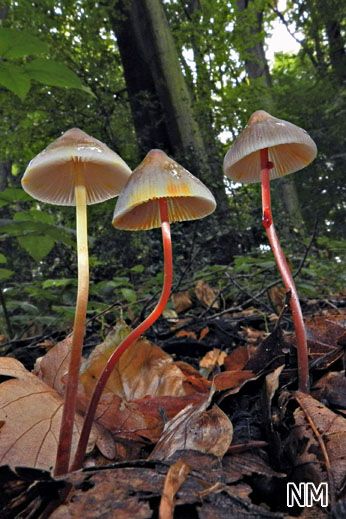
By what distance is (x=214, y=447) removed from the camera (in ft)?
3.11

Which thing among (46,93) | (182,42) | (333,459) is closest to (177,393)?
(333,459)

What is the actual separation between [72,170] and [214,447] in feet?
3.18

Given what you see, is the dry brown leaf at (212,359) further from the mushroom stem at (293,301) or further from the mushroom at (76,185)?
the mushroom at (76,185)

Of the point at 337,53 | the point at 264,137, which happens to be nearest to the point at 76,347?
the point at 264,137

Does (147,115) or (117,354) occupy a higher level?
(147,115)

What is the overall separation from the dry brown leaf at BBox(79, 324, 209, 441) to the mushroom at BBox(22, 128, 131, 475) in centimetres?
21

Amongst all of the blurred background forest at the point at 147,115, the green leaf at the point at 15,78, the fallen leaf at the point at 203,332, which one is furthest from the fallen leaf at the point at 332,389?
the blurred background forest at the point at 147,115

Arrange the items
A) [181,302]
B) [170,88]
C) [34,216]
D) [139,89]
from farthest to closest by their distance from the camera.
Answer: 1. [139,89]
2. [170,88]
3. [181,302]
4. [34,216]

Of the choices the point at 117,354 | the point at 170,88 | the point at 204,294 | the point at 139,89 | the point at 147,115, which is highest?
the point at 139,89

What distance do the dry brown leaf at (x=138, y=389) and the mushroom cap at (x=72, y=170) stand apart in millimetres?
501

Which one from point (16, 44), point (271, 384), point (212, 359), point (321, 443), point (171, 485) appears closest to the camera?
point (171, 485)

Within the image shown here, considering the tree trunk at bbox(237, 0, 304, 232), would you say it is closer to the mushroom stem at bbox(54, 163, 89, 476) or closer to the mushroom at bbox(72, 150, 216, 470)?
the mushroom at bbox(72, 150, 216, 470)

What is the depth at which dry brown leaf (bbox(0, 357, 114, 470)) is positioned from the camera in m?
0.96

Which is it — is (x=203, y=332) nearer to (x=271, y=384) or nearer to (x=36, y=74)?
(x=271, y=384)
